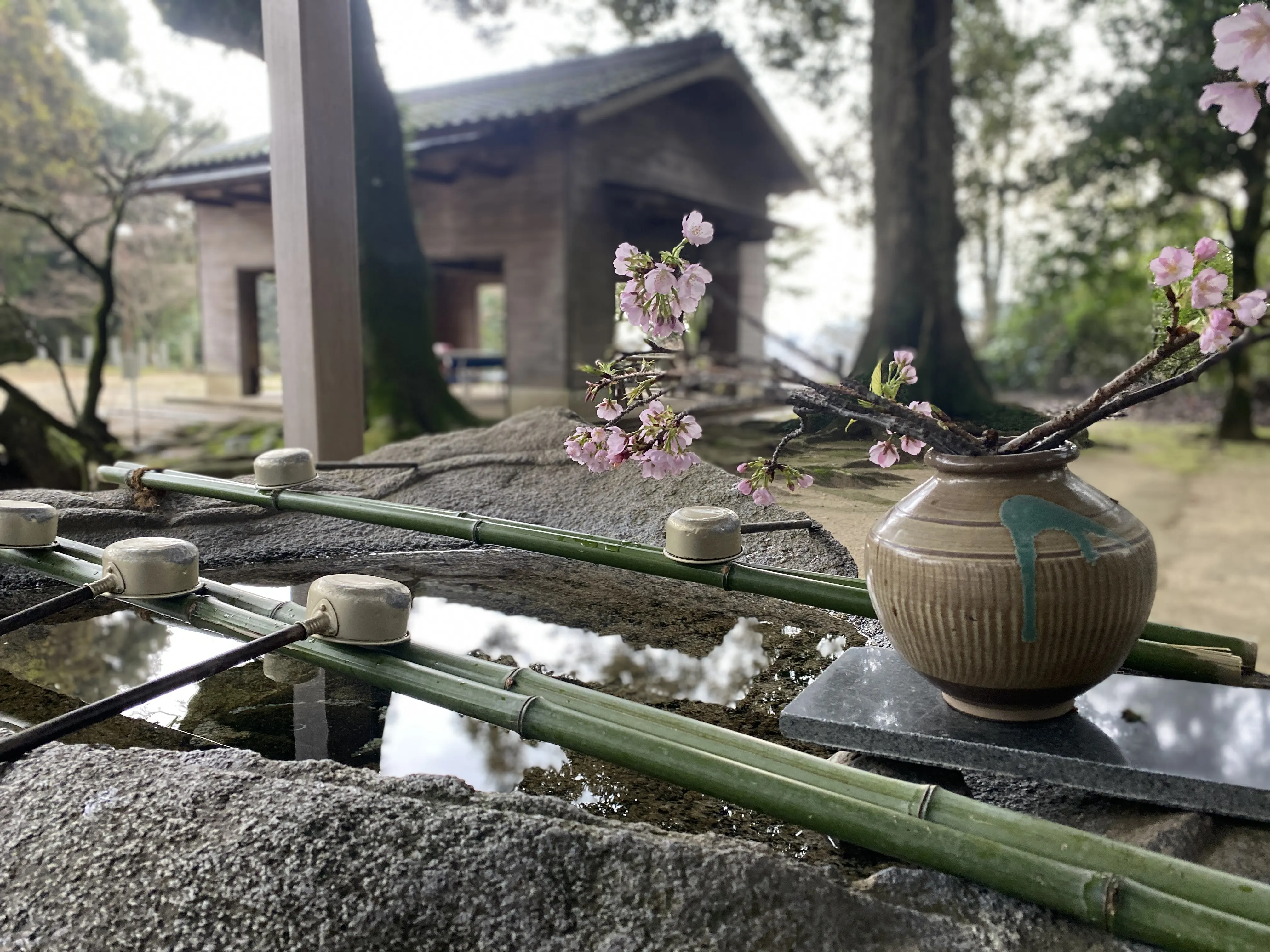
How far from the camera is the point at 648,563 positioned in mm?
1517

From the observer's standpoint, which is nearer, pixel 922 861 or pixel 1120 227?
pixel 922 861

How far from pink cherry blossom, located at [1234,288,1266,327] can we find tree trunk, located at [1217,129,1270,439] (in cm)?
822

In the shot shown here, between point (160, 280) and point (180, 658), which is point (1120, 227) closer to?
point (180, 658)

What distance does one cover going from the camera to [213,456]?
6.97 m

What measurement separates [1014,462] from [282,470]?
1.55 m

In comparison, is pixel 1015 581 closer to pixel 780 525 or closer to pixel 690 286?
pixel 690 286

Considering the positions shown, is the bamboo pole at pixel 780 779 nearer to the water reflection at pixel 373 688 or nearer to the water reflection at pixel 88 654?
the water reflection at pixel 373 688

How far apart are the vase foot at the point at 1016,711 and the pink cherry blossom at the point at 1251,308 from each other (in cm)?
44

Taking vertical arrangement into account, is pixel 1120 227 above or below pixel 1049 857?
above

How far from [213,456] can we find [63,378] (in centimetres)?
112

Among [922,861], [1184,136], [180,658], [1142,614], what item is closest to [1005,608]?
[1142,614]

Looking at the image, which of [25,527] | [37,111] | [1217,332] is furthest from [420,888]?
[37,111]

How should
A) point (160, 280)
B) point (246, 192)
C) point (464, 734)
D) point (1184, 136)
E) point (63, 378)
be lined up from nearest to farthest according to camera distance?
1. point (464, 734)
2. point (63, 378)
3. point (1184, 136)
4. point (246, 192)
5. point (160, 280)

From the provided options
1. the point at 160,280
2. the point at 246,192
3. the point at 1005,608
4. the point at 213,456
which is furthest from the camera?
the point at 160,280
